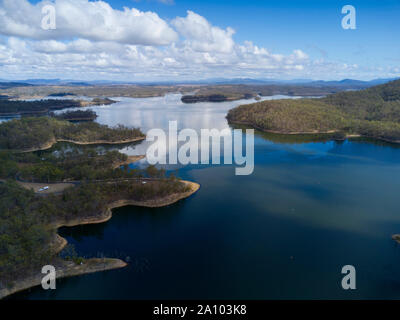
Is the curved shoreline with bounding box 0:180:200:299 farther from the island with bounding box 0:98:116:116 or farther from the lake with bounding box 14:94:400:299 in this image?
the island with bounding box 0:98:116:116

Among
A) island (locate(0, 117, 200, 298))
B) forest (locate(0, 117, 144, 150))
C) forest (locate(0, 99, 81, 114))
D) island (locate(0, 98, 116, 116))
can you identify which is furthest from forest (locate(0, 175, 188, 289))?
forest (locate(0, 99, 81, 114))

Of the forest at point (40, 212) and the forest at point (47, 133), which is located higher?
the forest at point (47, 133)

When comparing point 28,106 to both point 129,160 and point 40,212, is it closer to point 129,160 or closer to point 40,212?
point 129,160

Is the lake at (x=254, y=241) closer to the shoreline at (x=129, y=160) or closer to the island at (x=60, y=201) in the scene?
the island at (x=60, y=201)

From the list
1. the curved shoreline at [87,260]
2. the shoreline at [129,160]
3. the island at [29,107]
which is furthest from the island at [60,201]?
the island at [29,107]

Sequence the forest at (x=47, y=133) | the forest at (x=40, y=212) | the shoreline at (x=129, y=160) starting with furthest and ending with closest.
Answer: the forest at (x=47, y=133) < the shoreline at (x=129, y=160) < the forest at (x=40, y=212)

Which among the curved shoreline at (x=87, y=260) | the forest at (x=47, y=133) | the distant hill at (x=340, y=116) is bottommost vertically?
the curved shoreline at (x=87, y=260)
